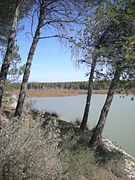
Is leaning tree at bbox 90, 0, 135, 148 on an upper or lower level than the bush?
upper

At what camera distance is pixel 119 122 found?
12.9 meters

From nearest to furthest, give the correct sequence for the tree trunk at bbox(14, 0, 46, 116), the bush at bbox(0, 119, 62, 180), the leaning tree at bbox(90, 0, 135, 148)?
the bush at bbox(0, 119, 62, 180) → the leaning tree at bbox(90, 0, 135, 148) → the tree trunk at bbox(14, 0, 46, 116)

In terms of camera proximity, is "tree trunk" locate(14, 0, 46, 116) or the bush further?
"tree trunk" locate(14, 0, 46, 116)

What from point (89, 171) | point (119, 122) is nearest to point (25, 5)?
point (89, 171)

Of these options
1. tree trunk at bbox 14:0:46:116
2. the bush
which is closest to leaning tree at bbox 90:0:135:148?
tree trunk at bbox 14:0:46:116

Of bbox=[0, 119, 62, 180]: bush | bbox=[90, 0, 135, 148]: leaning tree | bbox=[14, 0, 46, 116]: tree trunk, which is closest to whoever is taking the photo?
bbox=[0, 119, 62, 180]: bush

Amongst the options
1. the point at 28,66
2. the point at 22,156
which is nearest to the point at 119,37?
the point at 28,66

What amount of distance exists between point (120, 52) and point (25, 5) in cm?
309

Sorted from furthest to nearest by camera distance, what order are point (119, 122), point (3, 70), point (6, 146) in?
1. point (119, 122)
2. point (3, 70)
3. point (6, 146)

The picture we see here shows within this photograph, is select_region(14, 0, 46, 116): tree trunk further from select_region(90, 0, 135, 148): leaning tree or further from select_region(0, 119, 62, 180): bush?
select_region(0, 119, 62, 180): bush

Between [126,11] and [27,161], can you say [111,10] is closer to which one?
[126,11]

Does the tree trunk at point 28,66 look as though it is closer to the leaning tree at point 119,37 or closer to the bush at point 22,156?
the leaning tree at point 119,37

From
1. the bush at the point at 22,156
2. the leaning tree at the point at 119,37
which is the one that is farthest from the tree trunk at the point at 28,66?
the bush at the point at 22,156

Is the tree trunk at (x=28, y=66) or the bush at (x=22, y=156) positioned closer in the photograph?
the bush at (x=22, y=156)
